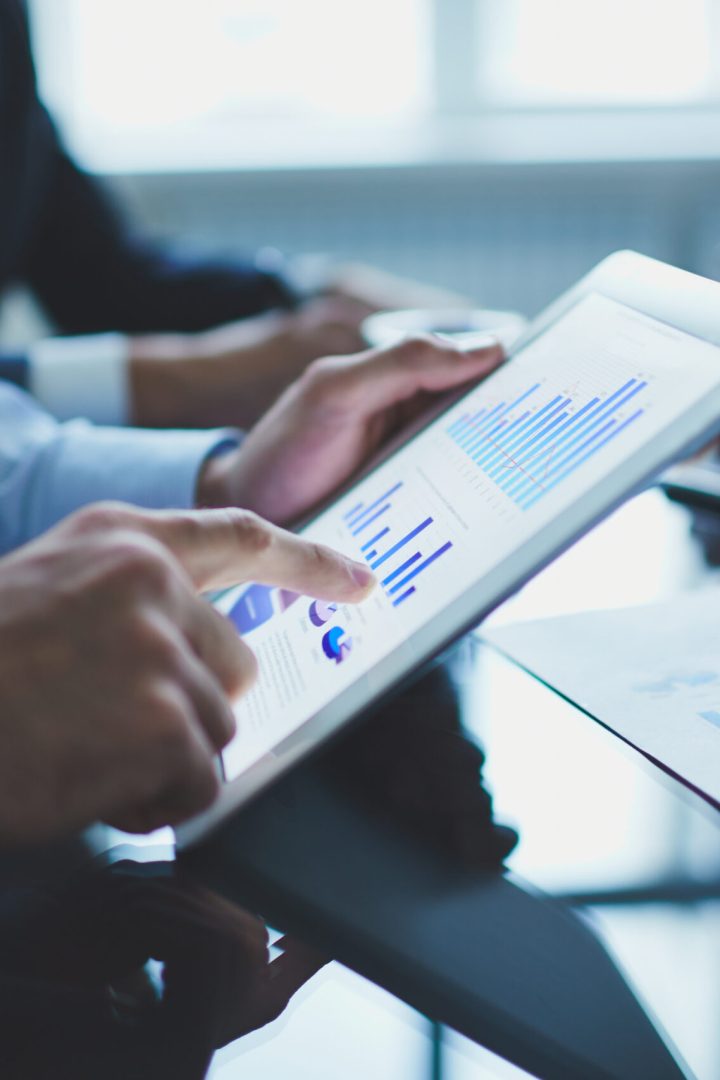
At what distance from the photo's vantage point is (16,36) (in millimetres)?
1052

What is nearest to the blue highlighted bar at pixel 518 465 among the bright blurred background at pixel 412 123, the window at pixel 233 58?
the bright blurred background at pixel 412 123

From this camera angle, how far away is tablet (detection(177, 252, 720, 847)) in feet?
1.01

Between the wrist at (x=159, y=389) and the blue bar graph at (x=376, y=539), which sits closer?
the blue bar graph at (x=376, y=539)

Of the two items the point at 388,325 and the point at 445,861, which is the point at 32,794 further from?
the point at 388,325

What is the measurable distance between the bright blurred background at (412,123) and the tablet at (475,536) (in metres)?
1.69

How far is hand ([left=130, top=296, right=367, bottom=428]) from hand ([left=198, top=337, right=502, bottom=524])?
0.24 m

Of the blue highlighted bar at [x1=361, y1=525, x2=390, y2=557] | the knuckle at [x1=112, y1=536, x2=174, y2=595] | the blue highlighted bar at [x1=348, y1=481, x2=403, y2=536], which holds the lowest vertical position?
the blue highlighted bar at [x1=348, y1=481, x2=403, y2=536]

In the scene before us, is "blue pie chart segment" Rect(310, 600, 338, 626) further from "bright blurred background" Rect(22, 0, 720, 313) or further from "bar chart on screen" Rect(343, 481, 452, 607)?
"bright blurred background" Rect(22, 0, 720, 313)

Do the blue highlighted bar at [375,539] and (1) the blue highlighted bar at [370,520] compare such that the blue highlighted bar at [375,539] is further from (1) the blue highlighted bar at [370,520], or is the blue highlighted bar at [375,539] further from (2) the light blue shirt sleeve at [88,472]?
(2) the light blue shirt sleeve at [88,472]

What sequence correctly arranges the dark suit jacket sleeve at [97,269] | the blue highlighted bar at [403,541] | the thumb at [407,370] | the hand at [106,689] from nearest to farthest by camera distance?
the hand at [106,689], the blue highlighted bar at [403,541], the thumb at [407,370], the dark suit jacket sleeve at [97,269]

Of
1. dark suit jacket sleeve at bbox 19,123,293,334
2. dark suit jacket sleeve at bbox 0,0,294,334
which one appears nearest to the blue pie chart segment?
dark suit jacket sleeve at bbox 0,0,294,334

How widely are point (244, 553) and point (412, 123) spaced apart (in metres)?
2.02

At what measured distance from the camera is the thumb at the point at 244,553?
0.27 m

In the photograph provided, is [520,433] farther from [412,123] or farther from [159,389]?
[412,123]
